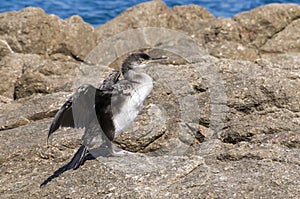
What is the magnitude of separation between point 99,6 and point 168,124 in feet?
60.7

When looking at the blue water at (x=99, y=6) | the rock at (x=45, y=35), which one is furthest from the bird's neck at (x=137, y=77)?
the blue water at (x=99, y=6)

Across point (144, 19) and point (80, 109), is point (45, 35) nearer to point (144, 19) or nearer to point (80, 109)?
point (144, 19)

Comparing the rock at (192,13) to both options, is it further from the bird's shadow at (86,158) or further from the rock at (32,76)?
the bird's shadow at (86,158)

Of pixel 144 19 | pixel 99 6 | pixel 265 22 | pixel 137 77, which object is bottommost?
pixel 99 6

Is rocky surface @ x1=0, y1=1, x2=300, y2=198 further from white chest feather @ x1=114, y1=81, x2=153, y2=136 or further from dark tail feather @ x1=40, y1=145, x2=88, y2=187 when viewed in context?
white chest feather @ x1=114, y1=81, x2=153, y2=136

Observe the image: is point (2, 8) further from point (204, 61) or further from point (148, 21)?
point (204, 61)

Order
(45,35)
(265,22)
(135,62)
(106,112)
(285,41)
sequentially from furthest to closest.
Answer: (265,22) < (285,41) < (45,35) < (135,62) < (106,112)

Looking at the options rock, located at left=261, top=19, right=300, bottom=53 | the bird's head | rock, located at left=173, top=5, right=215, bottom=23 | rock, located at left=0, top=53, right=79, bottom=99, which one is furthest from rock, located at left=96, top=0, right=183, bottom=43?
the bird's head

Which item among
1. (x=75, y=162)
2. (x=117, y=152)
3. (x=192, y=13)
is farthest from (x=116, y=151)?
(x=192, y=13)

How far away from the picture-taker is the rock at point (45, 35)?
37.2ft

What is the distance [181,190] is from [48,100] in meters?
2.94

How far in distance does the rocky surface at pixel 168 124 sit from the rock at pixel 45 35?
0.02m

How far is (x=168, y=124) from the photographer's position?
6871 millimetres

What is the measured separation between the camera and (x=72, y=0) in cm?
2573
